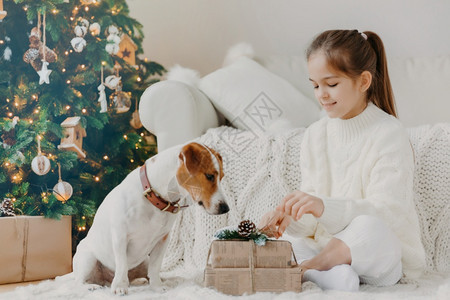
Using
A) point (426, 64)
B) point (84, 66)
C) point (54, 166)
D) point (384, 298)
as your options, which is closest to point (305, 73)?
point (426, 64)

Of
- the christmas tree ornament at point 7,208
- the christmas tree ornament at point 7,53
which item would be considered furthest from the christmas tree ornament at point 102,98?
the christmas tree ornament at point 7,208

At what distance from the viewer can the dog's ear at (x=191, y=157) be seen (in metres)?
1.08

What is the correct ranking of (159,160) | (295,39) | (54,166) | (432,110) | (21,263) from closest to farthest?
(159,160) < (21,263) < (54,166) < (432,110) < (295,39)

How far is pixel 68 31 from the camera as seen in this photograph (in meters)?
1.97

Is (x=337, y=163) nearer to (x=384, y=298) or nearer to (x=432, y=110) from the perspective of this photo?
(x=384, y=298)

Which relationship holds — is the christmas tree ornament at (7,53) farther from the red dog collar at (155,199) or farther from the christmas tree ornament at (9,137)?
the red dog collar at (155,199)

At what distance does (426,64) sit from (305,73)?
0.48 metres

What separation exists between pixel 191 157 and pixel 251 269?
0.25 m

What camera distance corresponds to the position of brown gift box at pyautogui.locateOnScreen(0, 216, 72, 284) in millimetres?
1704

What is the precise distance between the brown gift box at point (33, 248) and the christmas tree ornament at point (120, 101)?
0.47 meters

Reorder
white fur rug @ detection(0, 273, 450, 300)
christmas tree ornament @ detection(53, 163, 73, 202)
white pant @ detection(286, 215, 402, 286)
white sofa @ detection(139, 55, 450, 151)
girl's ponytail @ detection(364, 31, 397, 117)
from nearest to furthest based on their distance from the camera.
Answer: white fur rug @ detection(0, 273, 450, 300) < white pant @ detection(286, 215, 402, 286) < girl's ponytail @ detection(364, 31, 397, 117) < white sofa @ detection(139, 55, 450, 151) < christmas tree ornament @ detection(53, 163, 73, 202)

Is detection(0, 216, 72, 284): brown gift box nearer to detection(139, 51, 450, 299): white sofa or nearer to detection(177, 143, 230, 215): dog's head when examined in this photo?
detection(139, 51, 450, 299): white sofa

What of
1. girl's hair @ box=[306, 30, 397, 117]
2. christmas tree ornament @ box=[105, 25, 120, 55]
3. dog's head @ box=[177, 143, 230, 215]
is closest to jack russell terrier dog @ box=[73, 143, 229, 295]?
dog's head @ box=[177, 143, 230, 215]

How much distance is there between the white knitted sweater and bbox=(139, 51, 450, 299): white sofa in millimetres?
137
